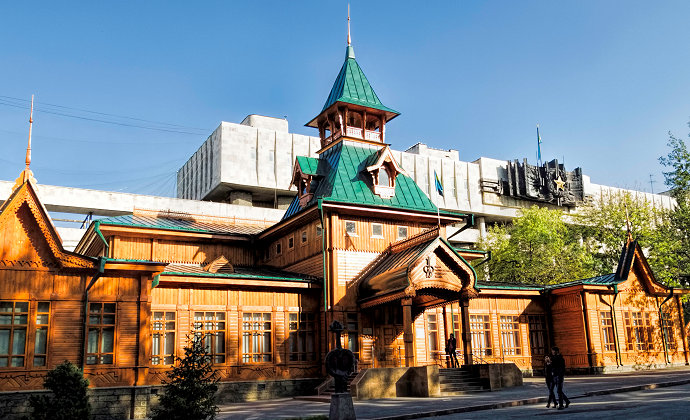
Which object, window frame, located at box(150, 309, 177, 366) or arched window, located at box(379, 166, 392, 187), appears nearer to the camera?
window frame, located at box(150, 309, 177, 366)

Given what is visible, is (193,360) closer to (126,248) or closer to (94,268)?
(94,268)

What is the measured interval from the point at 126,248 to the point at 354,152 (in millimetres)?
12675

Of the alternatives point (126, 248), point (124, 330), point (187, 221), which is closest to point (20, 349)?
point (124, 330)

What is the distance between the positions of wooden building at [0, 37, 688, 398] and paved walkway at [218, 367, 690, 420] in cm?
303

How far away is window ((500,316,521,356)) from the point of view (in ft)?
112

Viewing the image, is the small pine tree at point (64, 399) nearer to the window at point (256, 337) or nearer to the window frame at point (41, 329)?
the window frame at point (41, 329)

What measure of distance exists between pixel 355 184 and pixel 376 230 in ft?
8.78

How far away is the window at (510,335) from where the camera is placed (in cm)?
3422

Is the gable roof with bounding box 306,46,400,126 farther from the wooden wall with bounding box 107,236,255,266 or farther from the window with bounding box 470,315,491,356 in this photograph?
the window with bounding box 470,315,491,356

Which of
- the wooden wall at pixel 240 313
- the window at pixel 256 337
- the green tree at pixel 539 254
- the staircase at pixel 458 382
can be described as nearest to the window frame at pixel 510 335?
the staircase at pixel 458 382

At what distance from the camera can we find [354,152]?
3428 centimetres

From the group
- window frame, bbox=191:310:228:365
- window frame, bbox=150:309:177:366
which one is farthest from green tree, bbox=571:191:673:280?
window frame, bbox=150:309:177:366

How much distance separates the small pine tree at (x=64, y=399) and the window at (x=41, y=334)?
197 inches

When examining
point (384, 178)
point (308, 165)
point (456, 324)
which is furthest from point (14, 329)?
point (456, 324)
